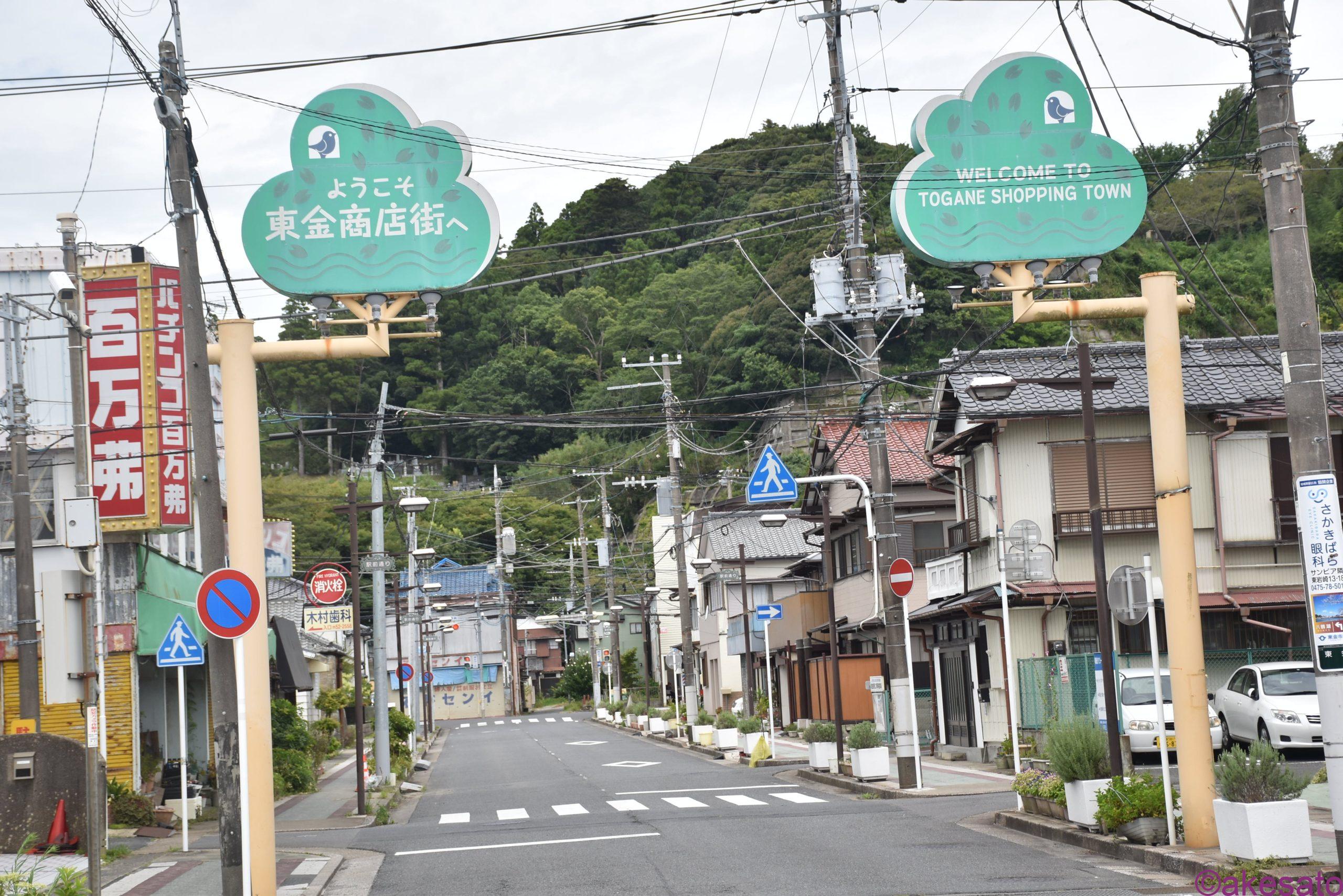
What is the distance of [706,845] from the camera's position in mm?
15445

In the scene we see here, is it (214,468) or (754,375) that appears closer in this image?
(214,468)

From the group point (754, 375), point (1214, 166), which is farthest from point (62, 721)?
point (1214, 166)

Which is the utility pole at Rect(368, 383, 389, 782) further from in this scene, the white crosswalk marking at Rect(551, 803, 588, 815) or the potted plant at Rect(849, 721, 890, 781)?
the potted plant at Rect(849, 721, 890, 781)

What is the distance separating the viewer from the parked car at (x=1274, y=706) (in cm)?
2114

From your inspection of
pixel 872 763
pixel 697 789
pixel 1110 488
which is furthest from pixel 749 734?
pixel 1110 488

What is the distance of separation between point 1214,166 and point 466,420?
51.5 meters

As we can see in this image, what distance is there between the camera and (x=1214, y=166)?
6284cm

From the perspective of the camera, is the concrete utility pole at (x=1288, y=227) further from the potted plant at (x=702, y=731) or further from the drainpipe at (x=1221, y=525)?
the potted plant at (x=702, y=731)

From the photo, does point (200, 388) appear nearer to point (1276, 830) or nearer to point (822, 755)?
point (1276, 830)

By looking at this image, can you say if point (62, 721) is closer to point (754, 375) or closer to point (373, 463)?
point (373, 463)

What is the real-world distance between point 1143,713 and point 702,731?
64.1 ft

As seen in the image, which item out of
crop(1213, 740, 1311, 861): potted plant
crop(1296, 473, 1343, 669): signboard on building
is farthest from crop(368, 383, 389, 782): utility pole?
crop(1296, 473, 1343, 669): signboard on building

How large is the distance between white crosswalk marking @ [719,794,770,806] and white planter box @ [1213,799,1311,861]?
10.9 meters

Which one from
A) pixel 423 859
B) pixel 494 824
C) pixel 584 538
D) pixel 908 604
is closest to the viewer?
pixel 423 859
